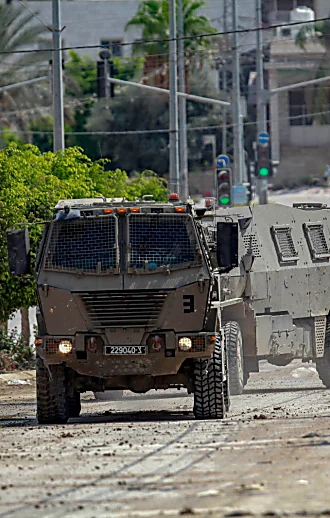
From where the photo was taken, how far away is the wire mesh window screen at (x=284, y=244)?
22.0 meters

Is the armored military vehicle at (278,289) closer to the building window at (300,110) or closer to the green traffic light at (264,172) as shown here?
the green traffic light at (264,172)

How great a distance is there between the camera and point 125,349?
49.7ft

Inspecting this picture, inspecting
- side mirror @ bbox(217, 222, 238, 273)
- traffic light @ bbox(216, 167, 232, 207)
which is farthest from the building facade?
side mirror @ bbox(217, 222, 238, 273)

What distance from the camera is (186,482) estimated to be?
9961 millimetres

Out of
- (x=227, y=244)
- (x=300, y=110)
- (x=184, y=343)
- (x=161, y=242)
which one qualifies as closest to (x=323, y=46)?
(x=300, y=110)

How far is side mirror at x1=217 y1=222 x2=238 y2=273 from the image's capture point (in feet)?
50.9

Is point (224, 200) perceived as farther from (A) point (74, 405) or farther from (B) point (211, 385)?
(B) point (211, 385)

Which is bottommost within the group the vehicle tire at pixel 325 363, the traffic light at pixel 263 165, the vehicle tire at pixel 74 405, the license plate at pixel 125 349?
the vehicle tire at pixel 325 363

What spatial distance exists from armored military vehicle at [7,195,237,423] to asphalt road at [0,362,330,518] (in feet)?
1.91

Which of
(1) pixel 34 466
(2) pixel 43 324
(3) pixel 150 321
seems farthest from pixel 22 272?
Result: (1) pixel 34 466

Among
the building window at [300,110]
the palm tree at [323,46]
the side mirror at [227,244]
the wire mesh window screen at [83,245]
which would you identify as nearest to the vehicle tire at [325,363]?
the side mirror at [227,244]

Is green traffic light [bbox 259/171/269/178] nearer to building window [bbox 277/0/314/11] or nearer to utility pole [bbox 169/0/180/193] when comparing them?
utility pole [bbox 169/0/180/193]

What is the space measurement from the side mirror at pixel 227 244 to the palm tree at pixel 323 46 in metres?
51.8

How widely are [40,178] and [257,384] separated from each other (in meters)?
5.74
